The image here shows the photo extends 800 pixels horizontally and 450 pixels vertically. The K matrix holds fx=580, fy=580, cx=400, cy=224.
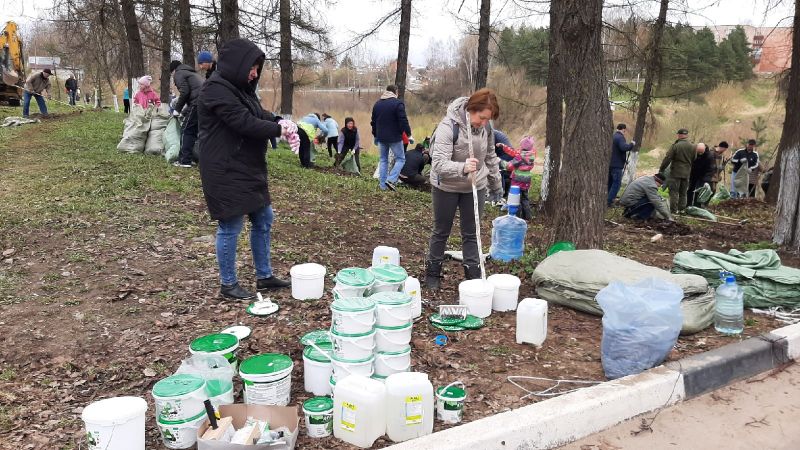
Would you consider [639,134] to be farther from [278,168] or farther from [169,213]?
[169,213]

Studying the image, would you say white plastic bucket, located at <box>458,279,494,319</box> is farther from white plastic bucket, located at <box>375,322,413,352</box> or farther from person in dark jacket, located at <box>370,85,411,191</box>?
person in dark jacket, located at <box>370,85,411,191</box>

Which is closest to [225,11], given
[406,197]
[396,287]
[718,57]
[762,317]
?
[406,197]

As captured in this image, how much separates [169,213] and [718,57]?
38647 mm

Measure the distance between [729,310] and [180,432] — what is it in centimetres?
382

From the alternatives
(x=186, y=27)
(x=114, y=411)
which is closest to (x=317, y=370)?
(x=114, y=411)

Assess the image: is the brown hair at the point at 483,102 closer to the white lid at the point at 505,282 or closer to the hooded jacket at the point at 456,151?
the hooded jacket at the point at 456,151

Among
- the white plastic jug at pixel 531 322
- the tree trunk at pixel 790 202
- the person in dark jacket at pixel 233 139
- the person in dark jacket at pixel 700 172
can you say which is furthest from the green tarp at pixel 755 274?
the person in dark jacket at pixel 700 172

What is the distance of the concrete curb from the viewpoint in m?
2.75

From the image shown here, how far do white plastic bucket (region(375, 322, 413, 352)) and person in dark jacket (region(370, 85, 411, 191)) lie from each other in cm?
709

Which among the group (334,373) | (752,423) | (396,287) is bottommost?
(752,423)

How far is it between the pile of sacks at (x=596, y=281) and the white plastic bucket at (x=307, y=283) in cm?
181

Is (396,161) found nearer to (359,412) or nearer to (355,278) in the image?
(355,278)

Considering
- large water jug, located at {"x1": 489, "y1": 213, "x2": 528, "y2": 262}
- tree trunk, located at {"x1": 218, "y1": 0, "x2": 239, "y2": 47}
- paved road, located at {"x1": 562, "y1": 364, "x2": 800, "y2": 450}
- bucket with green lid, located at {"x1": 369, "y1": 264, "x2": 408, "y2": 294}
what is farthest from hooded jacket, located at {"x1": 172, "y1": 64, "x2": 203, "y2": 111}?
paved road, located at {"x1": 562, "y1": 364, "x2": 800, "y2": 450}

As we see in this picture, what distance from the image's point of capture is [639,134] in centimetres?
1605
